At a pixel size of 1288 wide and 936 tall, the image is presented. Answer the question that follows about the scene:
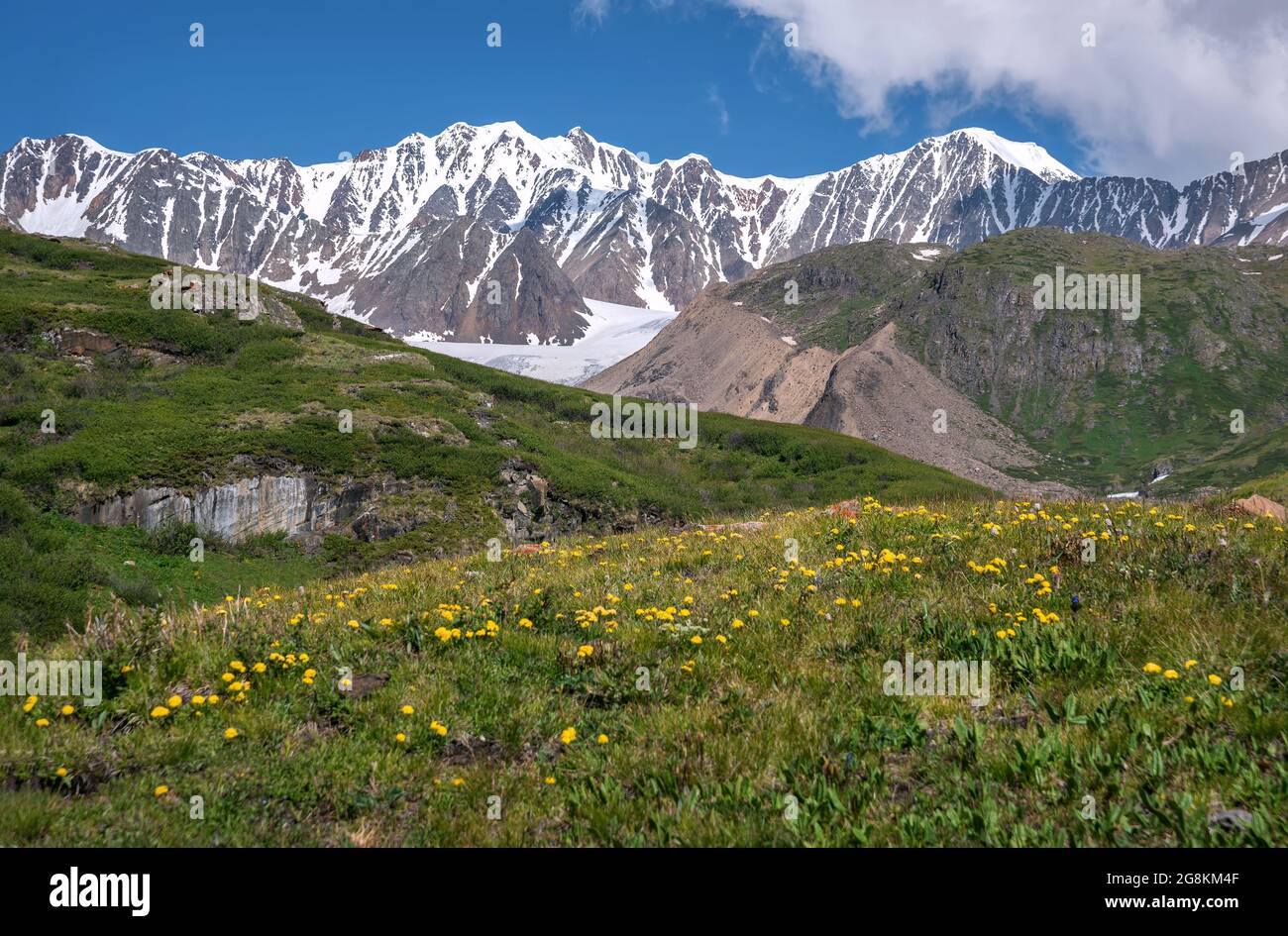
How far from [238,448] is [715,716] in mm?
44702

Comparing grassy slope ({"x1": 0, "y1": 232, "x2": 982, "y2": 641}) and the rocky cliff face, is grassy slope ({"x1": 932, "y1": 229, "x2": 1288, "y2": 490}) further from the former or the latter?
grassy slope ({"x1": 0, "y1": 232, "x2": 982, "y2": 641})

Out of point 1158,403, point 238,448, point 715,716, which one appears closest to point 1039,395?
point 1158,403

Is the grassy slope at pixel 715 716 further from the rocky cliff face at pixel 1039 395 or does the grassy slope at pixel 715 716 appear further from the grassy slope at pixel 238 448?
the rocky cliff face at pixel 1039 395

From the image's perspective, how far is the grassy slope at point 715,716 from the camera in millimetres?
4742

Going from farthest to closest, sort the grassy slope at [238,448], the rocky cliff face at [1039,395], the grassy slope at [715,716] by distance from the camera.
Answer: the rocky cliff face at [1039,395]
the grassy slope at [238,448]
the grassy slope at [715,716]

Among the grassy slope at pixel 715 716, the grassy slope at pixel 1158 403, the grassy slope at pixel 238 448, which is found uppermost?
the grassy slope at pixel 1158 403

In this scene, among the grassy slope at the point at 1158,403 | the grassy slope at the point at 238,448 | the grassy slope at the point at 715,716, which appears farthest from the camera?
the grassy slope at the point at 1158,403

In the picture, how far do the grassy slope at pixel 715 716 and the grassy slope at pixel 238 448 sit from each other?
9.65 meters

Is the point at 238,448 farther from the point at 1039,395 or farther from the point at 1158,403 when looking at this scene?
the point at 1158,403

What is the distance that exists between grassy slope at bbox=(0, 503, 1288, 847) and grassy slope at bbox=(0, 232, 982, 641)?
9.65m

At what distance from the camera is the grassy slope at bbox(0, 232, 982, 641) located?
33.5m

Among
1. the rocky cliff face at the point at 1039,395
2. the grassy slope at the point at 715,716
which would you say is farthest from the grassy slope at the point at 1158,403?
the grassy slope at the point at 715,716

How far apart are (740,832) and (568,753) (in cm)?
169
